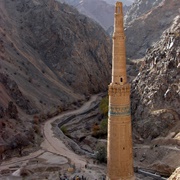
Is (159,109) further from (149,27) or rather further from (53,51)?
(149,27)

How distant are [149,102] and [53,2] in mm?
44496

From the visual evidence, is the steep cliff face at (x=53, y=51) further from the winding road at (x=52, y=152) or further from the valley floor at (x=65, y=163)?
the valley floor at (x=65, y=163)

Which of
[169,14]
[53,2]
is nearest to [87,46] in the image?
[53,2]

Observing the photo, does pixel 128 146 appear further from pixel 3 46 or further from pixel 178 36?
pixel 3 46

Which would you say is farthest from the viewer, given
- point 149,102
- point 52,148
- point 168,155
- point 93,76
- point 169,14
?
point 169,14

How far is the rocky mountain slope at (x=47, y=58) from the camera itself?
46.0 metres

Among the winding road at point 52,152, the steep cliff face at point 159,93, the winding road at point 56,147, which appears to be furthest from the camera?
the steep cliff face at point 159,93

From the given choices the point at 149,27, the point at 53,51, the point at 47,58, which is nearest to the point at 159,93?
the point at 47,58

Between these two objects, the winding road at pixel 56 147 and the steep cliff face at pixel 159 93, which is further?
the steep cliff face at pixel 159 93

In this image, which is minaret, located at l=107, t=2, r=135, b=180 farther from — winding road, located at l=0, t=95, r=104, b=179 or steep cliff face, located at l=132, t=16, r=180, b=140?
steep cliff face, located at l=132, t=16, r=180, b=140

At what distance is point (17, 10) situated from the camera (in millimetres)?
72688

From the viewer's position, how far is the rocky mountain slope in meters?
46.0

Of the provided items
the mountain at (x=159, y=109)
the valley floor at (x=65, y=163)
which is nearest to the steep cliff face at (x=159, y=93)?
the mountain at (x=159, y=109)

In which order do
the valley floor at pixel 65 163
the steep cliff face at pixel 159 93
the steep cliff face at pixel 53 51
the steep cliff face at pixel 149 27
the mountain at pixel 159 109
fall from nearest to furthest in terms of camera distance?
the valley floor at pixel 65 163 < the mountain at pixel 159 109 < the steep cliff face at pixel 159 93 < the steep cliff face at pixel 53 51 < the steep cliff face at pixel 149 27
